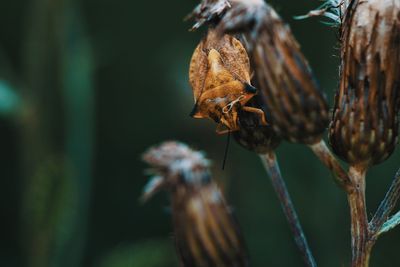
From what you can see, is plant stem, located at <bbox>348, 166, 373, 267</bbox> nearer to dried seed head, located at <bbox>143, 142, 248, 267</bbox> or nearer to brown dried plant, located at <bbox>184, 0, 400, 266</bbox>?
brown dried plant, located at <bbox>184, 0, 400, 266</bbox>

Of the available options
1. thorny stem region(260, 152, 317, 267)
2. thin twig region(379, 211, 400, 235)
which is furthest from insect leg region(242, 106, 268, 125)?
thin twig region(379, 211, 400, 235)

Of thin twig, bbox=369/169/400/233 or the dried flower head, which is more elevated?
the dried flower head

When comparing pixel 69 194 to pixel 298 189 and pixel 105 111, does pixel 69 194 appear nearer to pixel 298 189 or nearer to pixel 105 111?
pixel 298 189

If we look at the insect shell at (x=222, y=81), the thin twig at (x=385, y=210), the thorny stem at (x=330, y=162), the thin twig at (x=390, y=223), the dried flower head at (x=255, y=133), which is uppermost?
the insect shell at (x=222, y=81)

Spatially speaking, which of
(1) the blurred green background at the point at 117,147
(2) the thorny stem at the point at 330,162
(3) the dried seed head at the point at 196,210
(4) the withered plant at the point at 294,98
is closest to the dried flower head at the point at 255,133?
(4) the withered plant at the point at 294,98

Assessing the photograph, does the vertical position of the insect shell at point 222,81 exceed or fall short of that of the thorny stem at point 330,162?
it exceeds it

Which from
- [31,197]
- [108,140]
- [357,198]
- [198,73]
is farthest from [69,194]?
[108,140]

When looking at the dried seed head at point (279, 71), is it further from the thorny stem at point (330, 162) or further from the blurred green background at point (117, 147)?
the blurred green background at point (117, 147)
